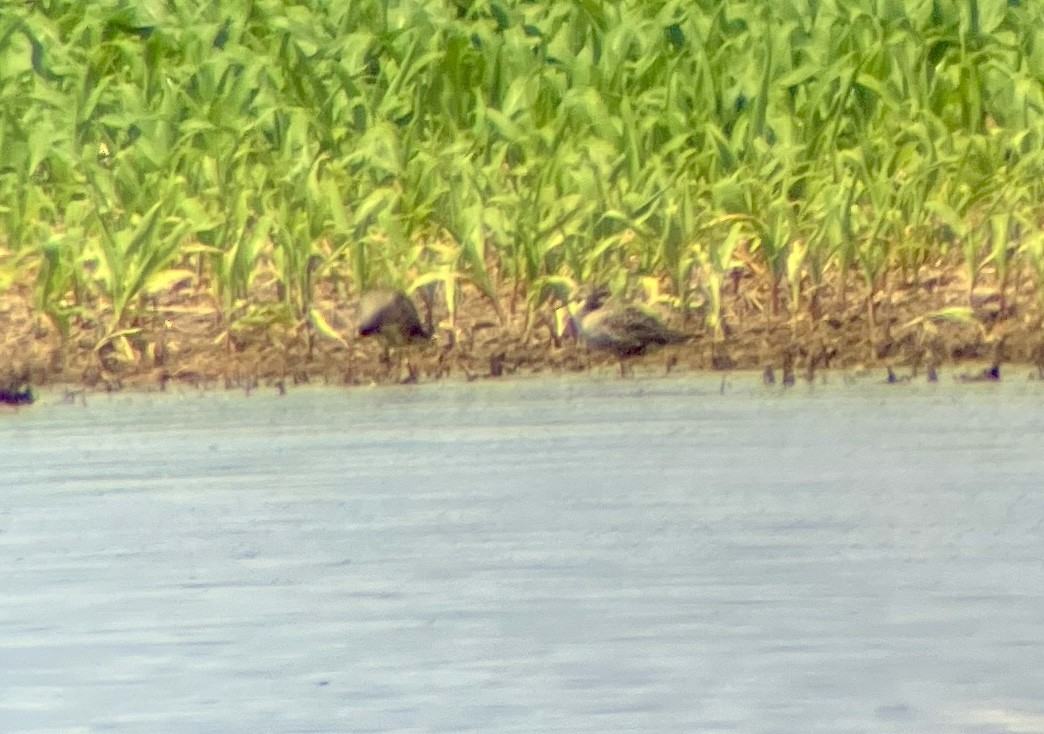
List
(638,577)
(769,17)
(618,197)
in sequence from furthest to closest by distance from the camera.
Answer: (769,17), (618,197), (638,577)

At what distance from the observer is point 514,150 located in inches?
342

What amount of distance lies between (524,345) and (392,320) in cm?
40

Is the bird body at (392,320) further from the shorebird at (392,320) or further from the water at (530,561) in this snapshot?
the water at (530,561)

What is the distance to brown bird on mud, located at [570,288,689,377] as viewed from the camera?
759 centimetres

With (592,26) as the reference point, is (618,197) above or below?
below

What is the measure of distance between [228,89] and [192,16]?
0.59 metres

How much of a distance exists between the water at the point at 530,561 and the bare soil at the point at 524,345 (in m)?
0.34

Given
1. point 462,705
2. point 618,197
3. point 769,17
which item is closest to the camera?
point 462,705

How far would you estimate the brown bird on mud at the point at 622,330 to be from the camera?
759 centimetres

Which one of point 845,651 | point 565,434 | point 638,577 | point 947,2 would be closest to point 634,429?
point 565,434

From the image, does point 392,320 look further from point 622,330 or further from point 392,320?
point 622,330

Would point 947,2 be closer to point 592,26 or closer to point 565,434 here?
point 592,26

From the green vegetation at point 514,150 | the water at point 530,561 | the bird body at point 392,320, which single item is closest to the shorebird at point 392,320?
the bird body at point 392,320

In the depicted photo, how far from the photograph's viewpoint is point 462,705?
4199 mm
